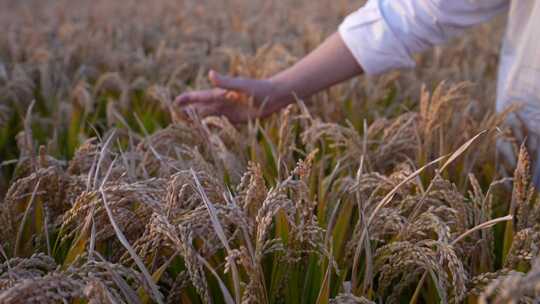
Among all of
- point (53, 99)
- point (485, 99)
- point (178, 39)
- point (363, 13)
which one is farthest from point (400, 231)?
point (178, 39)

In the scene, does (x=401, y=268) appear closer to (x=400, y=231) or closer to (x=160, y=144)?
(x=400, y=231)

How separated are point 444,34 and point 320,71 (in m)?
0.33

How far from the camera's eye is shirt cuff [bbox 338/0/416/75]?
1505 millimetres

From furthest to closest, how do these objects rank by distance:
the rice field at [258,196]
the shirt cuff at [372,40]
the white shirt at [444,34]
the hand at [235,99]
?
the hand at [235,99] → the shirt cuff at [372,40] → the white shirt at [444,34] → the rice field at [258,196]

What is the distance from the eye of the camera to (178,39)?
3096 mm

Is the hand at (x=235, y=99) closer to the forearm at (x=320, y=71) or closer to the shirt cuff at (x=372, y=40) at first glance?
the forearm at (x=320, y=71)

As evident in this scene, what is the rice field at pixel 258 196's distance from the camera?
82 centimetres

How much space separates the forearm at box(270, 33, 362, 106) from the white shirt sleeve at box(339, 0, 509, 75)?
0.04m

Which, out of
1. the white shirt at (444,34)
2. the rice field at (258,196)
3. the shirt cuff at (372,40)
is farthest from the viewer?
the shirt cuff at (372,40)

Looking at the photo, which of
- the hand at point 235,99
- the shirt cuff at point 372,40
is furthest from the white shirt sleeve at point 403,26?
the hand at point 235,99

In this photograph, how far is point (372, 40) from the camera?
151cm

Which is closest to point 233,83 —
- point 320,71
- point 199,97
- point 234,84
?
point 234,84

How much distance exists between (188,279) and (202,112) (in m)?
0.82

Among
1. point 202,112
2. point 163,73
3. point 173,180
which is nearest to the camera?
point 173,180
